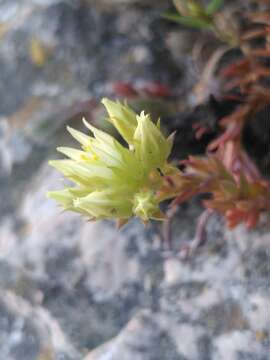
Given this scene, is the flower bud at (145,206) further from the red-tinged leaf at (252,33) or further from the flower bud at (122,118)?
the red-tinged leaf at (252,33)

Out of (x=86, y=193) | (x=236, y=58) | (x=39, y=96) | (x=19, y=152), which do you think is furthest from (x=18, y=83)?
(x=86, y=193)

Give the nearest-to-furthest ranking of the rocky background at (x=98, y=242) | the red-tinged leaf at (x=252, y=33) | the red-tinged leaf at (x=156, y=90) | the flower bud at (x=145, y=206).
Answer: the flower bud at (x=145, y=206) → the rocky background at (x=98, y=242) → the red-tinged leaf at (x=252, y=33) → the red-tinged leaf at (x=156, y=90)

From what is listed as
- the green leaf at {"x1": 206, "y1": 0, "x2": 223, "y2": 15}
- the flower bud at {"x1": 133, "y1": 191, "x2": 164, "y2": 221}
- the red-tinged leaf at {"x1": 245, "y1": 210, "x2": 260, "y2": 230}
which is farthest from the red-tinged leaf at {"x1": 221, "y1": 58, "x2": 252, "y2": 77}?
the flower bud at {"x1": 133, "y1": 191, "x2": 164, "y2": 221}

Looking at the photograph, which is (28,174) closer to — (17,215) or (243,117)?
(17,215)

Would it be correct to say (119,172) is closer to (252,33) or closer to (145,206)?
(145,206)

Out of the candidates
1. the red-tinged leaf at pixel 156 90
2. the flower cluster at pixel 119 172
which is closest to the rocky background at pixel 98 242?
the red-tinged leaf at pixel 156 90

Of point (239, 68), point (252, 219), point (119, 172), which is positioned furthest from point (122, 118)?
point (239, 68)
